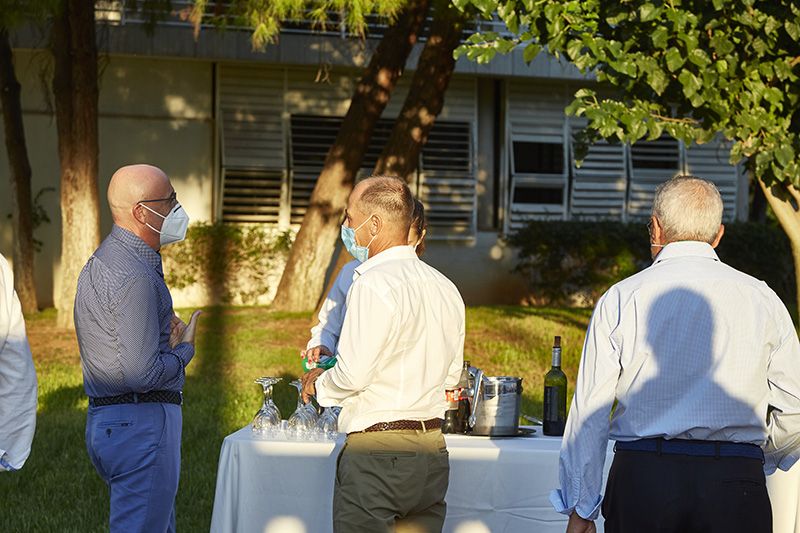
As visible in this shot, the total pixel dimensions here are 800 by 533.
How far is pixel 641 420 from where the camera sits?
3896mm

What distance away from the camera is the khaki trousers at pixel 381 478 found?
436 cm

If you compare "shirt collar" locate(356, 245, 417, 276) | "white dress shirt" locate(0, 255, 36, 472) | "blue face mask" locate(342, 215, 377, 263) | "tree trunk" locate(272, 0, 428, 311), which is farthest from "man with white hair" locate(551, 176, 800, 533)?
"tree trunk" locate(272, 0, 428, 311)

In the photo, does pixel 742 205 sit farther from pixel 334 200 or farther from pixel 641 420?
pixel 641 420

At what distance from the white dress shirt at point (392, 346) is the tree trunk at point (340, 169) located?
11.1 m

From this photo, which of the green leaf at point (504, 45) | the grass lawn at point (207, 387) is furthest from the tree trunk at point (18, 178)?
the green leaf at point (504, 45)

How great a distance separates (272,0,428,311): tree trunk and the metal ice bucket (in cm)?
1019

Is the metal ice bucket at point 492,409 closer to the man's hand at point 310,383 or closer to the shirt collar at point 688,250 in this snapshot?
the man's hand at point 310,383

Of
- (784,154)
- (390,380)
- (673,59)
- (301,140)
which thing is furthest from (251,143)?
(390,380)

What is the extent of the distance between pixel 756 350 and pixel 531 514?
174 centimetres

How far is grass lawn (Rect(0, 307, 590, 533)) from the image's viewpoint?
26.2 feet

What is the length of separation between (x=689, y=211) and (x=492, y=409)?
70.6 inches

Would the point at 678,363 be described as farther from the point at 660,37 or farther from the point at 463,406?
the point at 660,37

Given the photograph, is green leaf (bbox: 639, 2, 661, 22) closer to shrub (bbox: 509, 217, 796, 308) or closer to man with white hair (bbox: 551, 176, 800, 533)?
man with white hair (bbox: 551, 176, 800, 533)

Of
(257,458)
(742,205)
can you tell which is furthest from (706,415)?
(742,205)
